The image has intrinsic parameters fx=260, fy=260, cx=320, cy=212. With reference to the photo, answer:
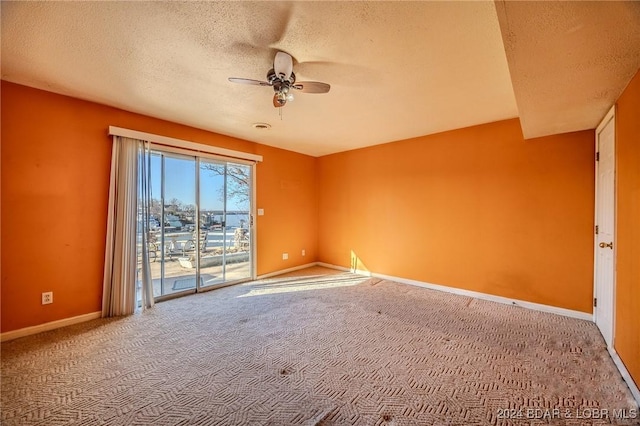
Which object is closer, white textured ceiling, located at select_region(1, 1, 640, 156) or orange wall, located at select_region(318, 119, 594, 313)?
white textured ceiling, located at select_region(1, 1, 640, 156)

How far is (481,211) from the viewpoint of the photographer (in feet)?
12.3

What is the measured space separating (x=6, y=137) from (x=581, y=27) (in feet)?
15.1

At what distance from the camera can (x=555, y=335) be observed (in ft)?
8.69

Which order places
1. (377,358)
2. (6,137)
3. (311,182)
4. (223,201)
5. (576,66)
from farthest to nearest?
(311,182) → (223,201) → (6,137) → (377,358) → (576,66)

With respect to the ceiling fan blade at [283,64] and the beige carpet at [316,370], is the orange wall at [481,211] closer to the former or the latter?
the beige carpet at [316,370]

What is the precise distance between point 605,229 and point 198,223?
16.3 ft

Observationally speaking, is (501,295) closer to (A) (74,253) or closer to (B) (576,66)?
(B) (576,66)

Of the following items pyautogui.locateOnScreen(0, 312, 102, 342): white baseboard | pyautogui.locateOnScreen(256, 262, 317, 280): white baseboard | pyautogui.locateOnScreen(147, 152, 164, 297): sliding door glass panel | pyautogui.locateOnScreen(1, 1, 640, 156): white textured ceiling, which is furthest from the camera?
pyautogui.locateOnScreen(256, 262, 317, 280): white baseboard

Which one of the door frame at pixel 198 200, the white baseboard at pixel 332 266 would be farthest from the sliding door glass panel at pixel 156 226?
the white baseboard at pixel 332 266

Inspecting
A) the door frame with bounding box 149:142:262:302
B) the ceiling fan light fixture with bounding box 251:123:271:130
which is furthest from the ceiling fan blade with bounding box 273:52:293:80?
the door frame with bounding box 149:142:262:302

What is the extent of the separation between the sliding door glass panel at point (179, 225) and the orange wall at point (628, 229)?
15.3 feet

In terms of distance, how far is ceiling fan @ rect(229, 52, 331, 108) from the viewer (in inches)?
80.8

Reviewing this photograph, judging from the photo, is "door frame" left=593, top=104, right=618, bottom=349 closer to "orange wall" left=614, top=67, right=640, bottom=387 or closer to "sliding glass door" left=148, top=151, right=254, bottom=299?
"orange wall" left=614, top=67, right=640, bottom=387

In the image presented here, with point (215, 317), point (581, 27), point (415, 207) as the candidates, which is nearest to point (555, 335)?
point (415, 207)
